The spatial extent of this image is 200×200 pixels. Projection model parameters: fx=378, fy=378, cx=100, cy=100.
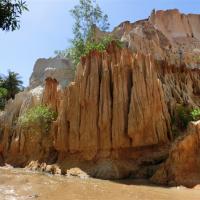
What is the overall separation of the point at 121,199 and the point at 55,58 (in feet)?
102

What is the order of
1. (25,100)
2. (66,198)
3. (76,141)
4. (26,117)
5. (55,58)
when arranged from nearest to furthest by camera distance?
(66,198) → (76,141) → (26,117) → (25,100) → (55,58)

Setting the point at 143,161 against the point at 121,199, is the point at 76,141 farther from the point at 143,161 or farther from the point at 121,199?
the point at 121,199

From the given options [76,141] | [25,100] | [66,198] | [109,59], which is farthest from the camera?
[25,100]

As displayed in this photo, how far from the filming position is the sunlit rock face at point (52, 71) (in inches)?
1436

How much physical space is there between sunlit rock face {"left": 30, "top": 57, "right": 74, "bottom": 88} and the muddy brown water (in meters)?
19.5

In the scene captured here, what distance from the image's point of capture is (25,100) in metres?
29.6

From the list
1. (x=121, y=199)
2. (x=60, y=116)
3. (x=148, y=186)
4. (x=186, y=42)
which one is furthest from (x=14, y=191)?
(x=186, y=42)

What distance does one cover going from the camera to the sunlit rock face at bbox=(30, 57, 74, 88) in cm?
3647

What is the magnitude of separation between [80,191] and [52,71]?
25.4 metres

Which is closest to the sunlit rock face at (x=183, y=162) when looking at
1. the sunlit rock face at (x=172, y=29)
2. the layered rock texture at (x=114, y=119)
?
the layered rock texture at (x=114, y=119)

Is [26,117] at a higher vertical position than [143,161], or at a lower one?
higher

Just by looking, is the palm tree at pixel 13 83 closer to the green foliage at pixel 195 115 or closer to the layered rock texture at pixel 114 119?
the layered rock texture at pixel 114 119

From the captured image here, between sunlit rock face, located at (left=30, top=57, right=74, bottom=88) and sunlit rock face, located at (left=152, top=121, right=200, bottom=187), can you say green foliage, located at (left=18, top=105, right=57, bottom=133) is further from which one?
sunlit rock face, located at (left=30, top=57, right=74, bottom=88)

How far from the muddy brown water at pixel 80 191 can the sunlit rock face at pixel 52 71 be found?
19.5 m
